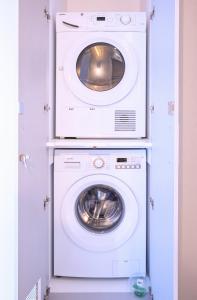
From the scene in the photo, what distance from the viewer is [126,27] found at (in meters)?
1.90

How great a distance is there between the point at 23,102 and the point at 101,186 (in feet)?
2.81

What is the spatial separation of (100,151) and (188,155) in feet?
2.60

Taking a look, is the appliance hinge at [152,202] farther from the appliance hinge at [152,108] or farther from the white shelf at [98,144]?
the appliance hinge at [152,108]

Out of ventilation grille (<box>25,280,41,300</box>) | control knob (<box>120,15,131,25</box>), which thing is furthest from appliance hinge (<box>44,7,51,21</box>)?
ventilation grille (<box>25,280,41,300</box>)

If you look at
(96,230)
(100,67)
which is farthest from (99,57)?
(96,230)

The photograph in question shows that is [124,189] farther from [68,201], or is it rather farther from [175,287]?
[175,287]

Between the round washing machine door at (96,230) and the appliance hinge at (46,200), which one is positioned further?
the round washing machine door at (96,230)

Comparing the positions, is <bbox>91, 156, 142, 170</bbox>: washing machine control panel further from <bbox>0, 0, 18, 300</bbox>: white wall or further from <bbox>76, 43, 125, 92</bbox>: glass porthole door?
<bbox>0, 0, 18, 300</bbox>: white wall

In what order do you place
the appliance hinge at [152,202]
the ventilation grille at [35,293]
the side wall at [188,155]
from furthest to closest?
the appliance hinge at [152,202] → the ventilation grille at [35,293] → the side wall at [188,155]

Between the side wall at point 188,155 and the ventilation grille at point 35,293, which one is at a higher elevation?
the side wall at point 188,155

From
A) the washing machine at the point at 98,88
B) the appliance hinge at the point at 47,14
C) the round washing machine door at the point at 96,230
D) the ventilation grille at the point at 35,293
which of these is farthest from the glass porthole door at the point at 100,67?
the ventilation grille at the point at 35,293

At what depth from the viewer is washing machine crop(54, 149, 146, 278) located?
184cm

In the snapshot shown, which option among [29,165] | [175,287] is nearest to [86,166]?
[29,165]

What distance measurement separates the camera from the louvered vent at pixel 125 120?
193 cm
